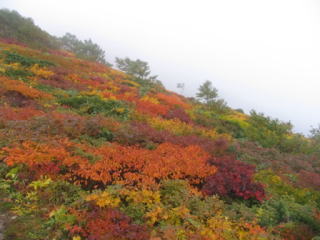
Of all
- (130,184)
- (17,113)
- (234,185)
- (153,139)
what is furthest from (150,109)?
(130,184)

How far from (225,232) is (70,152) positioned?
403cm

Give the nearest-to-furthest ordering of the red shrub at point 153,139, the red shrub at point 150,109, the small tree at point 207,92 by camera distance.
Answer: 1. the red shrub at point 153,139
2. the red shrub at point 150,109
3. the small tree at point 207,92

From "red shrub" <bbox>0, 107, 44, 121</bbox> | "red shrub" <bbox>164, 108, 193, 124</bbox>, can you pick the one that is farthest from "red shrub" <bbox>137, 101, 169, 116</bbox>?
"red shrub" <bbox>0, 107, 44, 121</bbox>

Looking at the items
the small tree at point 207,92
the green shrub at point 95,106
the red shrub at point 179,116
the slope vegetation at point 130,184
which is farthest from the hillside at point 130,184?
the small tree at point 207,92

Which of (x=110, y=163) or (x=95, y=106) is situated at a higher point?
(x=95, y=106)

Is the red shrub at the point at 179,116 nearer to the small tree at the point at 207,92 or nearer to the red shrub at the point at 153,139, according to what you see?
the red shrub at the point at 153,139

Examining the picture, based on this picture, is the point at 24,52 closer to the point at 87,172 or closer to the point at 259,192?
the point at 87,172

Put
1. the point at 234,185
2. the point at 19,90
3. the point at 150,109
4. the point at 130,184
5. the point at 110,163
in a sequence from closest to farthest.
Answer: the point at 130,184 < the point at 110,163 < the point at 234,185 < the point at 19,90 < the point at 150,109

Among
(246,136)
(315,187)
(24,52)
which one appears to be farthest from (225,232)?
(24,52)

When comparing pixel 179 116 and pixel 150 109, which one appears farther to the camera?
pixel 179 116

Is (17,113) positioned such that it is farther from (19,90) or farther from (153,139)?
(153,139)

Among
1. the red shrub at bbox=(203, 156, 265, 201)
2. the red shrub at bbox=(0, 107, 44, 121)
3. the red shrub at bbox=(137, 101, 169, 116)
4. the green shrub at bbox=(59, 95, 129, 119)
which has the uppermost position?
the red shrub at bbox=(137, 101, 169, 116)

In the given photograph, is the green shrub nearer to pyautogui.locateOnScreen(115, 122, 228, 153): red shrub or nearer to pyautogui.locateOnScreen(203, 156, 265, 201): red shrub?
pyautogui.locateOnScreen(115, 122, 228, 153): red shrub

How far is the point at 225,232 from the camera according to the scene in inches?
164
